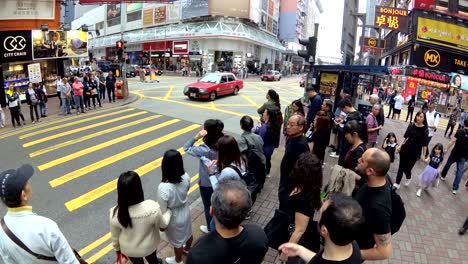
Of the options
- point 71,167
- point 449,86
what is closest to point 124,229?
point 71,167

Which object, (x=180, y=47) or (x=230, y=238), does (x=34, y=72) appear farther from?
(x=180, y=47)

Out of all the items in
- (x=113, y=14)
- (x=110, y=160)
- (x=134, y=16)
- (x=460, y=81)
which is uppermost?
(x=113, y=14)

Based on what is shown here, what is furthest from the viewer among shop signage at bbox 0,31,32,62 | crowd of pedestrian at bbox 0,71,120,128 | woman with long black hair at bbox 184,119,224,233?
shop signage at bbox 0,31,32,62

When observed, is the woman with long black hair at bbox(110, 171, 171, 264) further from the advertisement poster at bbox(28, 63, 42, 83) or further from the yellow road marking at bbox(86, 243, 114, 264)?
the advertisement poster at bbox(28, 63, 42, 83)

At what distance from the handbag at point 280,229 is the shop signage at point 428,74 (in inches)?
949

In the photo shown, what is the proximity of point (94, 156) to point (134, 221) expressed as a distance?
6.59 metres

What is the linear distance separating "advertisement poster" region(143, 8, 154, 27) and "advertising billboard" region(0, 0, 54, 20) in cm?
4545

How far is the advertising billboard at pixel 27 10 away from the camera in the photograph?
16.4m

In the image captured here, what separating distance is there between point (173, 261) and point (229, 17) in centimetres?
5309

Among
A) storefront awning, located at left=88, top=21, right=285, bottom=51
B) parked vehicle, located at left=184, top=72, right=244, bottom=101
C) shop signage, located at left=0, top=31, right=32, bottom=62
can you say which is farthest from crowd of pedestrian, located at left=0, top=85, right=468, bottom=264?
storefront awning, located at left=88, top=21, right=285, bottom=51

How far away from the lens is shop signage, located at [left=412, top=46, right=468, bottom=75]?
74.2 feet

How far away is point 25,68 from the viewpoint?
18438mm

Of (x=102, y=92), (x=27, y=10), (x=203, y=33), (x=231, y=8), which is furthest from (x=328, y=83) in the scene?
(x=231, y=8)

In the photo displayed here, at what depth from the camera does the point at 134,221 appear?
11.2ft
